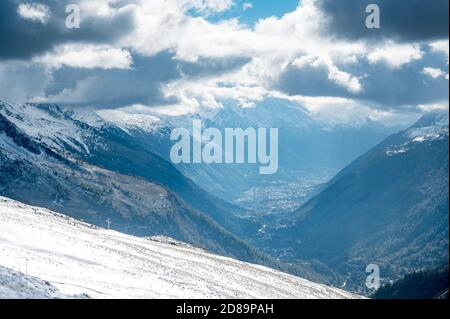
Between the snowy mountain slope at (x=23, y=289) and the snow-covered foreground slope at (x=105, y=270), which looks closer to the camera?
the snowy mountain slope at (x=23, y=289)

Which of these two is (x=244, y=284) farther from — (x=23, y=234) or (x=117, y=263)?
(x=23, y=234)

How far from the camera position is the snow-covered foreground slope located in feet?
195

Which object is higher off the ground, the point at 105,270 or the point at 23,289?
the point at 23,289

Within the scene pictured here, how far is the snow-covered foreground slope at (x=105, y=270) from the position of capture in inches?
2338

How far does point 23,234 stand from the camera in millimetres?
89375

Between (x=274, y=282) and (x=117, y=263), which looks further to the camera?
(x=274, y=282)

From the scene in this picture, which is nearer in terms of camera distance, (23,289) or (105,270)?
(23,289)

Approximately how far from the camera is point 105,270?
7525 centimetres

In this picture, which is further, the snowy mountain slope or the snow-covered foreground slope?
the snow-covered foreground slope
